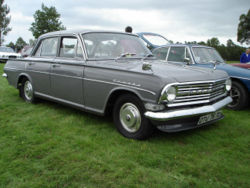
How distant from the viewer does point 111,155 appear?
2959 mm

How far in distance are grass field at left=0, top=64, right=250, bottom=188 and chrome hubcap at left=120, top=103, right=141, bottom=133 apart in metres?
0.20

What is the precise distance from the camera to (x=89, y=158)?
2.88 metres

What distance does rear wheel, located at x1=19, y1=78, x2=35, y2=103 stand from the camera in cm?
545

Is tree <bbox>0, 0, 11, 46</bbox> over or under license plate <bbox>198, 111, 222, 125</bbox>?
over

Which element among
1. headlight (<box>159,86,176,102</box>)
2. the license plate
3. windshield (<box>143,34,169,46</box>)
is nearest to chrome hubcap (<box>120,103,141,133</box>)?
headlight (<box>159,86,176,102</box>)

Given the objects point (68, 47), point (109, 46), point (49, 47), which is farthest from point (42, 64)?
point (109, 46)

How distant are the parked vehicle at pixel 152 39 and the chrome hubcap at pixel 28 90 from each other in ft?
13.3

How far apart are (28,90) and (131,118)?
3.24m

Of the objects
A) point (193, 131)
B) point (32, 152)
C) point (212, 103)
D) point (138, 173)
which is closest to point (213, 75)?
point (212, 103)

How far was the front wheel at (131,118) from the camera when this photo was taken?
3.28 m

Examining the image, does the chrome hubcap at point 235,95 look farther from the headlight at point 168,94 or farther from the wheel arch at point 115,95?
the wheel arch at point 115,95

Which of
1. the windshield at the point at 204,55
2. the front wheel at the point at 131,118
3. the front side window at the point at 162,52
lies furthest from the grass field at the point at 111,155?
the front side window at the point at 162,52

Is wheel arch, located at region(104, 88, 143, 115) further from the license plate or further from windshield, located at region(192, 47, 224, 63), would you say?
windshield, located at region(192, 47, 224, 63)

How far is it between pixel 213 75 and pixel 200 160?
1.48 m
